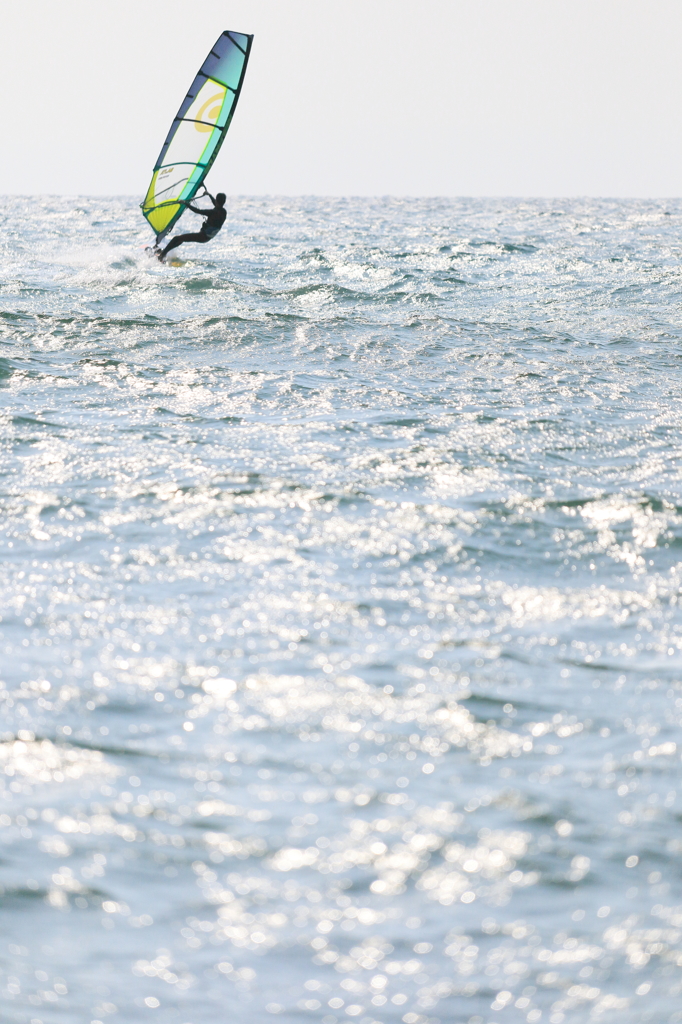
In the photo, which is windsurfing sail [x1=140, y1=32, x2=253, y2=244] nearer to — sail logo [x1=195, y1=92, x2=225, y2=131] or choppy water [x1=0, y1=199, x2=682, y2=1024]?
sail logo [x1=195, y1=92, x2=225, y2=131]

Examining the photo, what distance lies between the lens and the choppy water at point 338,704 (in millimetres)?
3248

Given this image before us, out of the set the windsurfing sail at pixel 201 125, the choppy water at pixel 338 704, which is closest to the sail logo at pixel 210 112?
the windsurfing sail at pixel 201 125

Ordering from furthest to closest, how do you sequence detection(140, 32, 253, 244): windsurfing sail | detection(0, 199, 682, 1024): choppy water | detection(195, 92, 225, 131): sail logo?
1. detection(195, 92, 225, 131): sail logo
2. detection(140, 32, 253, 244): windsurfing sail
3. detection(0, 199, 682, 1024): choppy water

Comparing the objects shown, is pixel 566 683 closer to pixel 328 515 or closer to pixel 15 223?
pixel 328 515

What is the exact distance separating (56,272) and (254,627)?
1881cm

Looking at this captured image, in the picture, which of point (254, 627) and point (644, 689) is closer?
point (644, 689)

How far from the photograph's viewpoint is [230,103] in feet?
52.5

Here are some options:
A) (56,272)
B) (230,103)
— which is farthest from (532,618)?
(56,272)

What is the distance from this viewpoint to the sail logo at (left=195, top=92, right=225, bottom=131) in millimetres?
15930

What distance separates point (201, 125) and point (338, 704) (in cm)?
1334

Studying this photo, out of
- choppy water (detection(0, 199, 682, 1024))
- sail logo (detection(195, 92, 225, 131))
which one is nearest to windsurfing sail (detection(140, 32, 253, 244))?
sail logo (detection(195, 92, 225, 131))

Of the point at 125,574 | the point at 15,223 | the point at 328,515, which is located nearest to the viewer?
the point at 125,574

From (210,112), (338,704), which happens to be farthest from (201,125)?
(338,704)

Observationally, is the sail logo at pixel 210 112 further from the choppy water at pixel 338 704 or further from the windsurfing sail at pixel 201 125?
the choppy water at pixel 338 704
